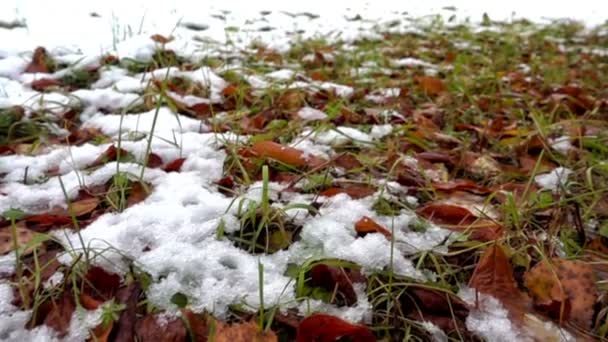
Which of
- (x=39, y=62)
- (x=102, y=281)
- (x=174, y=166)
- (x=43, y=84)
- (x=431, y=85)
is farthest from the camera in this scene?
(x=431, y=85)

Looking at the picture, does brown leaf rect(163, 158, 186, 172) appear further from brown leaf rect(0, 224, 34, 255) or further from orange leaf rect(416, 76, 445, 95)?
orange leaf rect(416, 76, 445, 95)

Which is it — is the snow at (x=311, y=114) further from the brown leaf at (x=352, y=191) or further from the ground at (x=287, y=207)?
the brown leaf at (x=352, y=191)

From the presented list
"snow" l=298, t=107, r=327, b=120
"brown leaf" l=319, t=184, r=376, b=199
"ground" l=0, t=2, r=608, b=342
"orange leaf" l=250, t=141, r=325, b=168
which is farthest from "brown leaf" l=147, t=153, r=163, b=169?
"snow" l=298, t=107, r=327, b=120

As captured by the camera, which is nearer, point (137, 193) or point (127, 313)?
point (127, 313)

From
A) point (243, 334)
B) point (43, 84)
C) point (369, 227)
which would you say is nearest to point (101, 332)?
point (243, 334)

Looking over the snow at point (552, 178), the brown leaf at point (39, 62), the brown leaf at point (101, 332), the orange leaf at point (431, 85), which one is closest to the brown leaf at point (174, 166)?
the brown leaf at point (101, 332)

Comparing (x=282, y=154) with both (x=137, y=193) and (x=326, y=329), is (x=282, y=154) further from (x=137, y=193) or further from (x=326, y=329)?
(x=326, y=329)

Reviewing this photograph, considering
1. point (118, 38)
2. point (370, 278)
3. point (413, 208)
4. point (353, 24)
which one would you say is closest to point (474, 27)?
point (353, 24)
